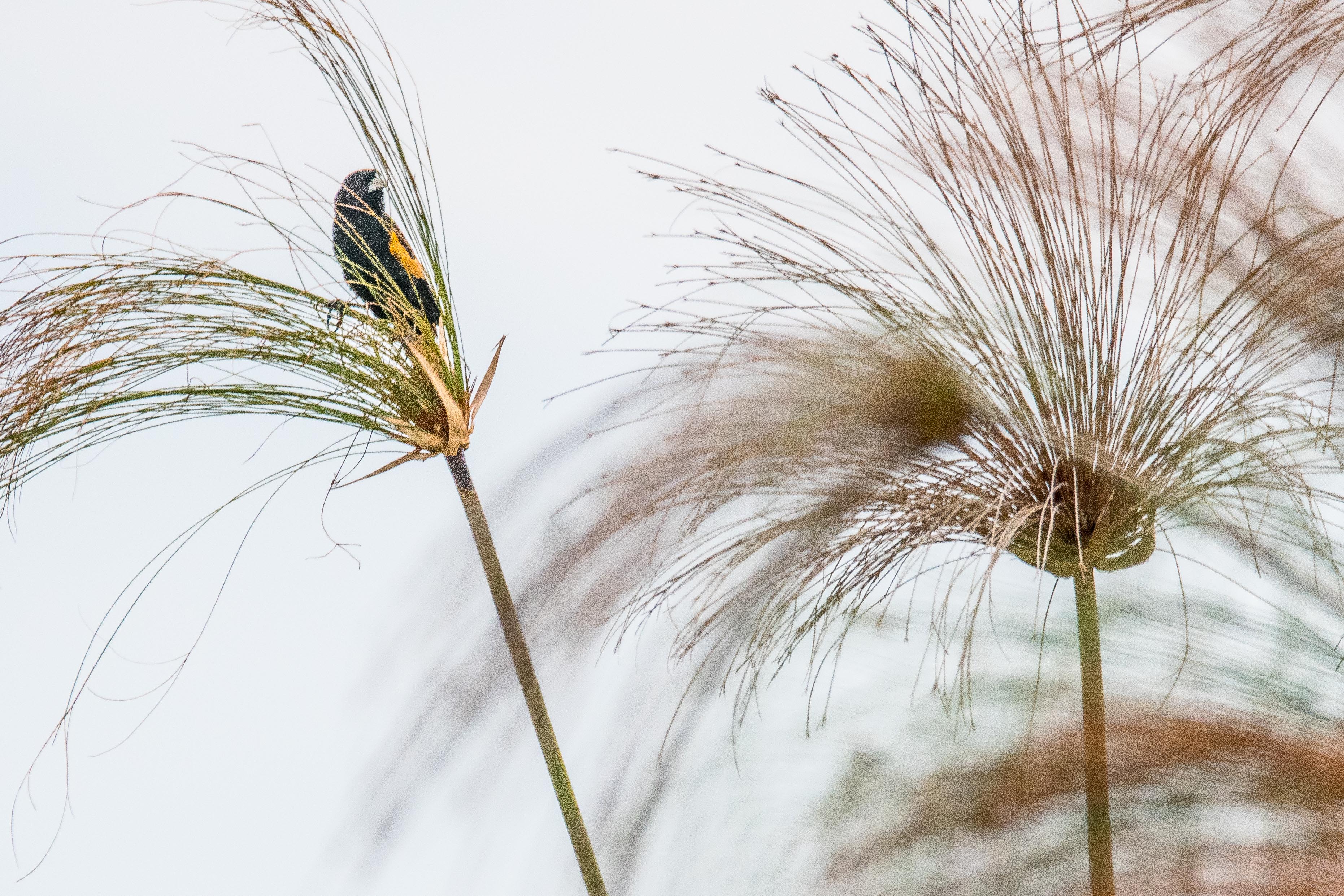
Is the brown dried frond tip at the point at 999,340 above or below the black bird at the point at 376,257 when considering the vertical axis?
below

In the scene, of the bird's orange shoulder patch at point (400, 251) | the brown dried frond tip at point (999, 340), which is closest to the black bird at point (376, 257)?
the bird's orange shoulder patch at point (400, 251)

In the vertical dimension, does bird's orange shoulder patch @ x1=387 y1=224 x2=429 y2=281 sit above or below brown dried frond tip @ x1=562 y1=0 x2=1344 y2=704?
above

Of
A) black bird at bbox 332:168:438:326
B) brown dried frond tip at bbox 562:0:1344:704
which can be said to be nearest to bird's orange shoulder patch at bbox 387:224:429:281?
black bird at bbox 332:168:438:326

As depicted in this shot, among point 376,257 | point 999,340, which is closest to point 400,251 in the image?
point 376,257

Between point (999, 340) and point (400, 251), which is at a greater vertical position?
point (400, 251)

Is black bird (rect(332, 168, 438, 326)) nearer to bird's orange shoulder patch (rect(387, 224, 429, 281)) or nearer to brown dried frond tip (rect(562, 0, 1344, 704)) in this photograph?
bird's orange shoulder patch (rect(387, 224, 429, 281))

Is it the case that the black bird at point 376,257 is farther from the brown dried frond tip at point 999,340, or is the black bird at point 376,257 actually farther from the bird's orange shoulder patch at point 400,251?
the brown dried frond tip at point 999,340

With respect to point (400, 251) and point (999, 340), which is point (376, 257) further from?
point (999, 340)
